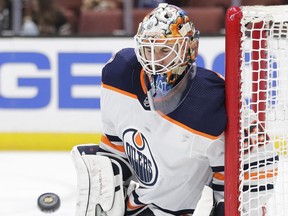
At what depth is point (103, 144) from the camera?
7.63 feet

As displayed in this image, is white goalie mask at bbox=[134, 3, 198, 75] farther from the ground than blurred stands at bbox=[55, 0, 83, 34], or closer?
closer

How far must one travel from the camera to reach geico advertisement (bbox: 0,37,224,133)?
4.65 metres

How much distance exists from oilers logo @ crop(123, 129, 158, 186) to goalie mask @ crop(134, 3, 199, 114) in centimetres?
13

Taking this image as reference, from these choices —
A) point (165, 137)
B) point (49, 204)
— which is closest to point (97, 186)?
point (165, 137)

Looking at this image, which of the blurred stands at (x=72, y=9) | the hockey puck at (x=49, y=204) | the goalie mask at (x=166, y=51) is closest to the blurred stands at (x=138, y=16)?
A: the blurred stands at (x=72, y=9)

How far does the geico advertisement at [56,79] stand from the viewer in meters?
4.65

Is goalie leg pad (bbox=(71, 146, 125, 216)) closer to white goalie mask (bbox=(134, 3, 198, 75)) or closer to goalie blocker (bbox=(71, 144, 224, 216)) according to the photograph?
goalie blocker (bbox=(71, 144, 224, 216))

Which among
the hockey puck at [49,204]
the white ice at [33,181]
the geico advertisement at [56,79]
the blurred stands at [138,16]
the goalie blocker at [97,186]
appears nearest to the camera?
the goalie blocker at [97,186]

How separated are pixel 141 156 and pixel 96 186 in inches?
6.6

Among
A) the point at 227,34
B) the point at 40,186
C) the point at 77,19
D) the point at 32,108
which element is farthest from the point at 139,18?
the point at 227,34

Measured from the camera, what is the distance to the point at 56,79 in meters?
4.68

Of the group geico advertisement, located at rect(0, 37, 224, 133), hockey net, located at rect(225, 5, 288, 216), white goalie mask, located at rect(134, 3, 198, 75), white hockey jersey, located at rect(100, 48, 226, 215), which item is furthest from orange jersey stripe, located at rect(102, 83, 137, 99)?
geico advertisement, located at rect(0, 37, 224, 133)

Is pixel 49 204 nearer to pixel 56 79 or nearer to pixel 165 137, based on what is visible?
pixel 165 137

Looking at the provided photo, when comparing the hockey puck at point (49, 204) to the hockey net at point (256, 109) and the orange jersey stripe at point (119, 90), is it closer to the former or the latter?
the orange jersey stripe at point (119, 90)
